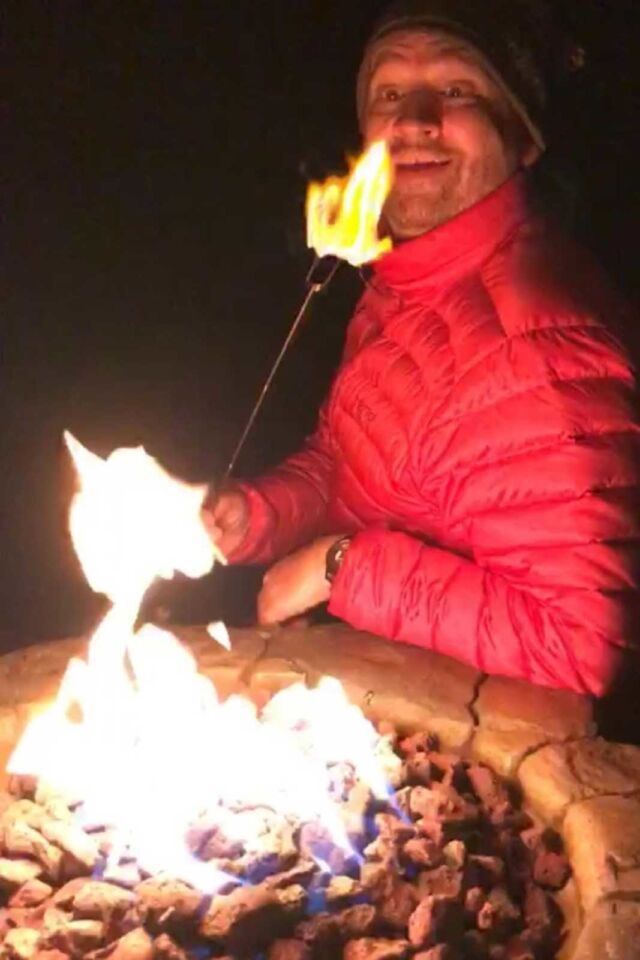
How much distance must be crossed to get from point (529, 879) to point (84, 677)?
4.09ft

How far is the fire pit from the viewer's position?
214 centimetres

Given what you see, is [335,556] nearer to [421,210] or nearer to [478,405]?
[478,405]

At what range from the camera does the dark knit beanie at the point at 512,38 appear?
114 inches

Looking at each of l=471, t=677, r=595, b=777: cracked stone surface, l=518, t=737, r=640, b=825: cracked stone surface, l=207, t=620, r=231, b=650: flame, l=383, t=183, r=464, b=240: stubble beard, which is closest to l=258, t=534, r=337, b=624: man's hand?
l=207, t=620, r=231, b=650: flame

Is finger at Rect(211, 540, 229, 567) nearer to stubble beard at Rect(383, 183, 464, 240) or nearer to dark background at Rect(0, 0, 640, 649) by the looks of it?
dark background at Rect(0, 0, 640, 649)

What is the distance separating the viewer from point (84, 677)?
289 cm

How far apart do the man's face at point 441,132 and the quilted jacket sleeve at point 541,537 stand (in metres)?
0.58

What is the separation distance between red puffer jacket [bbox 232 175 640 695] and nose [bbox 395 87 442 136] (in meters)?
0.28

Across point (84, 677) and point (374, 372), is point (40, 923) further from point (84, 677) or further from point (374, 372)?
point (374, 372)

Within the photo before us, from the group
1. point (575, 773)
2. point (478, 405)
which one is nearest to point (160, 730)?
point (575, 773)

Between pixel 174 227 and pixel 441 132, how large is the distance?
5.50 ft

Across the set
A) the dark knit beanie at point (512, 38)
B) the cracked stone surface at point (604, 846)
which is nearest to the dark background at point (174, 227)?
the dark knit beanie at point (512, 38)

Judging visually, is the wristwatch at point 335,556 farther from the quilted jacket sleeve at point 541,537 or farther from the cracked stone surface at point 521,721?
the cracked stone surface at point 521,721

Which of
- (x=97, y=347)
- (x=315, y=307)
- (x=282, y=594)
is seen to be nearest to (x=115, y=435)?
(x=97, y=347)
